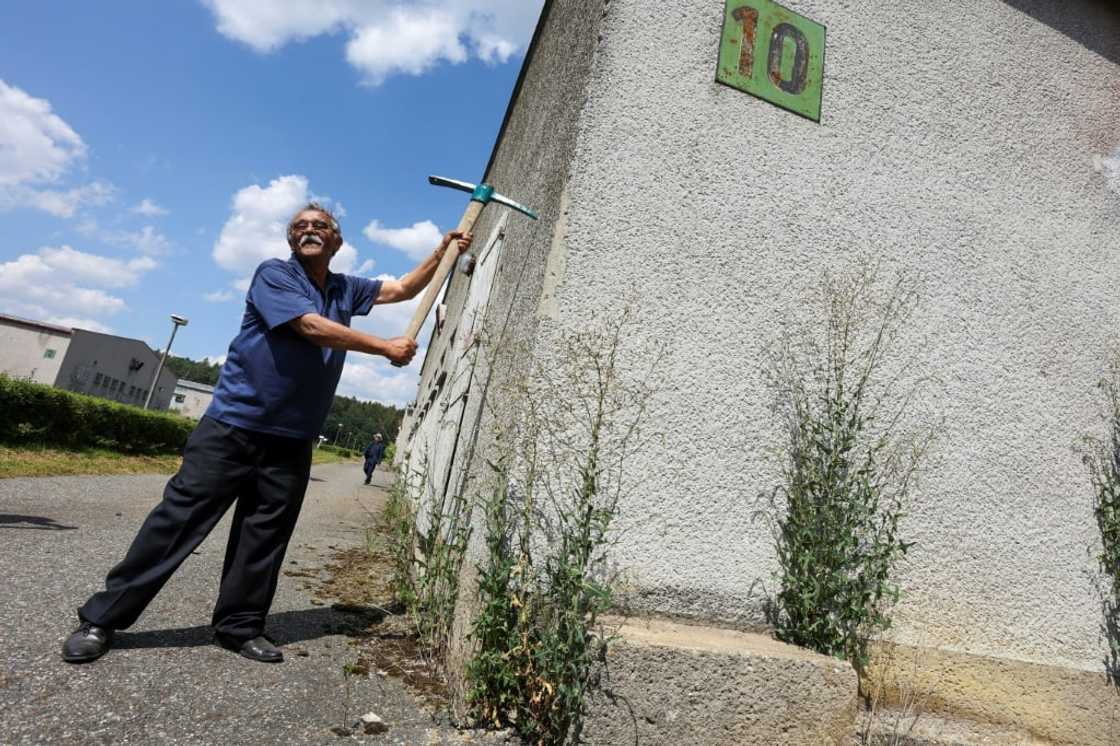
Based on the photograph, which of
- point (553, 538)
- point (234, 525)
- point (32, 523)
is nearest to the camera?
point (553, 538)

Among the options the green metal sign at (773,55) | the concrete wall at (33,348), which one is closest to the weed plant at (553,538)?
the green metal sign at (773,55)

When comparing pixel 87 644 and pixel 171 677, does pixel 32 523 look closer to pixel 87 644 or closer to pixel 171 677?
pixel 87 644

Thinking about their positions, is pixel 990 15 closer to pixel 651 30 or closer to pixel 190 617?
pixel 651 30

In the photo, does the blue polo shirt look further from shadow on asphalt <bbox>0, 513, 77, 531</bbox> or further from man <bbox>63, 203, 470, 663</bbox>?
shadow on asphalt <bbox>0, 513, 77, 531</bbox>

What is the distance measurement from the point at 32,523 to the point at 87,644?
9.34ft

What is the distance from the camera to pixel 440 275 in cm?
284

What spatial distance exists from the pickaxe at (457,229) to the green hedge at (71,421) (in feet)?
35.2

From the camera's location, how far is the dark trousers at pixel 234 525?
213 centimetres

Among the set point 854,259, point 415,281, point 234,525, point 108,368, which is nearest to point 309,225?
point 415,281

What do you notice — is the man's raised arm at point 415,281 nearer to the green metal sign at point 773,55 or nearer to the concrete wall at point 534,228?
the concrete wall at point 534,228

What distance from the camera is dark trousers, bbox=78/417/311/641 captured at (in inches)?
83.9

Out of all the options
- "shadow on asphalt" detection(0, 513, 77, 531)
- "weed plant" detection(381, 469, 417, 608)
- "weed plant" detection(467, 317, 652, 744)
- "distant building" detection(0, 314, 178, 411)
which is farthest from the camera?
"distant building" detection(0, 314, 178, 411)

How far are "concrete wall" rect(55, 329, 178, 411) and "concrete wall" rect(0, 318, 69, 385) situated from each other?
0.49 metres

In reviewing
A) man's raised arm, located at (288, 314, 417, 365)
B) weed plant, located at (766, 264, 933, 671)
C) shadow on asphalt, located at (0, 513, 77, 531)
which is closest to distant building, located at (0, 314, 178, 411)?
shadow on asphalt, located at (0, 513, 77, 531)
